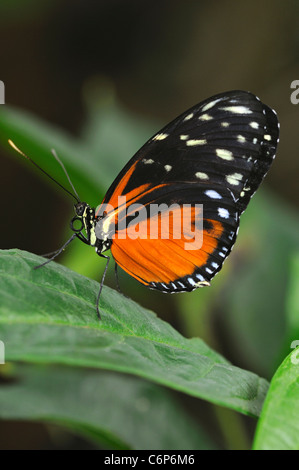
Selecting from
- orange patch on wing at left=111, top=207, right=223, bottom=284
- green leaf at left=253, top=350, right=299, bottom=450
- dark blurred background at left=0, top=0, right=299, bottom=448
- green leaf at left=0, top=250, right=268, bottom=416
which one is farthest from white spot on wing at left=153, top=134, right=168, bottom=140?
dark blurred background at left=0, top=0, right=299, bottom=448

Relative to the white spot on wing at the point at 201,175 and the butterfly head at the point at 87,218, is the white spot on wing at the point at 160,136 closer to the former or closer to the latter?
the white spot on wing at the point at 201,175

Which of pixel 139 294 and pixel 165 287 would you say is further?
pixel 139 294

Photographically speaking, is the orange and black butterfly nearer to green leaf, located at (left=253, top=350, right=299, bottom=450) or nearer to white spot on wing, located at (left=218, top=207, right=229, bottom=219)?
white spot on wing, located at (left=218, top=207, right=229, bottom=219)

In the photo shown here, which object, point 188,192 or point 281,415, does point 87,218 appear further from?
point 281,415

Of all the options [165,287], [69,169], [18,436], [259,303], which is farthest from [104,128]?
[18,436]

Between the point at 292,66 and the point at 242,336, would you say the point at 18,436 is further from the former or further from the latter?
the point at 292,66

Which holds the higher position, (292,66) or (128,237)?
(292,66)

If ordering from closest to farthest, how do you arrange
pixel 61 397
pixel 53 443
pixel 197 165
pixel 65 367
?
pixel 197 165, pixel 61 397, pixel 65 367, pixel 53 443

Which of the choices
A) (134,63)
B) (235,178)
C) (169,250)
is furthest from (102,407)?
(134,63)
